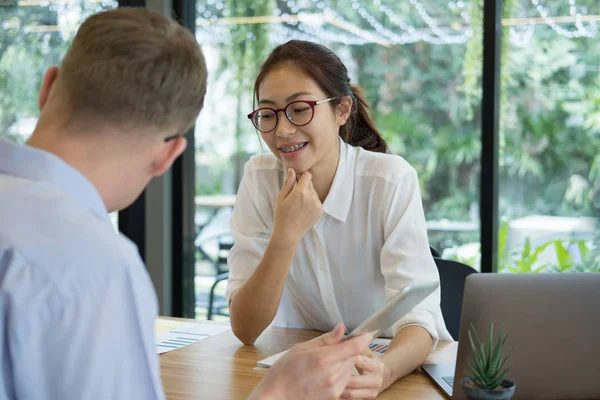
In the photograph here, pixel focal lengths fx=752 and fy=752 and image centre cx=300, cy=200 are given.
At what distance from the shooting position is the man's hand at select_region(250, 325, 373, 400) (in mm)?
1195

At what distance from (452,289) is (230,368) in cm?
79

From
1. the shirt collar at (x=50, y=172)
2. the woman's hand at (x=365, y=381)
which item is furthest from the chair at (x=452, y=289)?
the shirt collar at (x=50, y=172)

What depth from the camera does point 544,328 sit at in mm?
1345

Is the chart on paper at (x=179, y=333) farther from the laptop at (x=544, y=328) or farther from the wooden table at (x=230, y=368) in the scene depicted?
the laptop at (x=544, y=328)

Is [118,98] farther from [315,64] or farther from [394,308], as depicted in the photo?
[315,64]

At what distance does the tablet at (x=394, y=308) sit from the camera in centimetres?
123

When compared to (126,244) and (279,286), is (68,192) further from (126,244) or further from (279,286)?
(279,286)

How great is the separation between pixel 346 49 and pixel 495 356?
282 centimetres

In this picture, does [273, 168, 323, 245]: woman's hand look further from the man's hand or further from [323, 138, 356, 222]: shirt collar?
the man's hand

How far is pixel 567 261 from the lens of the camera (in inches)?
138

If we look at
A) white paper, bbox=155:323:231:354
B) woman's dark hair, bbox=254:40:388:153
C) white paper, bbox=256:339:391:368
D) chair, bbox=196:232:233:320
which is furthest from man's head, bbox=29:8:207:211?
chair, bbox=196:232:233:320

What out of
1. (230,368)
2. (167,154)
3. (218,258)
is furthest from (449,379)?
(218,258)

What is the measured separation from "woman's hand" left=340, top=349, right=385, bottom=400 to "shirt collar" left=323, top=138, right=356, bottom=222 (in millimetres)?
683

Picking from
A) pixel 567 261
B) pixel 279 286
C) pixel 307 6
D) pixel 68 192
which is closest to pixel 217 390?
pixel 279 286
